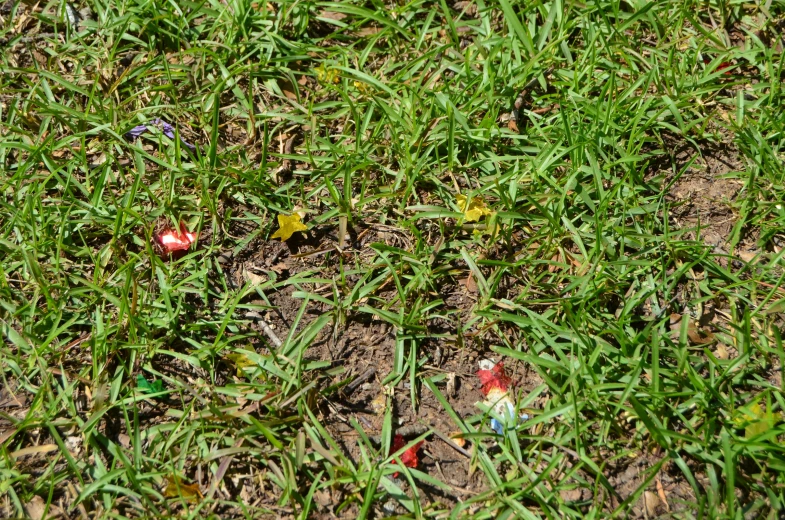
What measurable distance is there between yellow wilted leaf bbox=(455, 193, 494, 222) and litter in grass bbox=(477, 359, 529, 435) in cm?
55

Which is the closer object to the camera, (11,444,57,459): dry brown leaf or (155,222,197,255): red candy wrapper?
(11,444,57,459): dry brown leaf

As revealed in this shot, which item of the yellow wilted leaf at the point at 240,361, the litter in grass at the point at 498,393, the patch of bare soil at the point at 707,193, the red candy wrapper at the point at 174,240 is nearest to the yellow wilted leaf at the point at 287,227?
the red candy wrapper at the point at 174,240

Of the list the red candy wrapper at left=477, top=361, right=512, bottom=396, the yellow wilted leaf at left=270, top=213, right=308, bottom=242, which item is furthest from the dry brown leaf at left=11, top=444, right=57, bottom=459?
the red candy wrapper at left=477, top=361, right=512, bottom=396

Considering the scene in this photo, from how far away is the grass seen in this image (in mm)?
2246

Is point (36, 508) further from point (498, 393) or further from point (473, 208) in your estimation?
point (473, 208)

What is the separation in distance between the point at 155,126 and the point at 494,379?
1.70 m

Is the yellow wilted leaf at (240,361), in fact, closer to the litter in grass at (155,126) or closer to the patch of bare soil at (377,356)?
the patch of bare soil at (377,356)

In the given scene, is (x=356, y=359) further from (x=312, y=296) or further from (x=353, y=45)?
(x=353, y=45)

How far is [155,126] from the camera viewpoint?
112 inches

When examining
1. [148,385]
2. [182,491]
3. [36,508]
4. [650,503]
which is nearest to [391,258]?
[148,385]

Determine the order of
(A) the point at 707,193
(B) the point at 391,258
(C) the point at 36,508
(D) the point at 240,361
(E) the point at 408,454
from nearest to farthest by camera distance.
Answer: (C) the point at 36,508 < (E) the point at 408,454 < (D) the point at 240,361 < (B) the point at 391,258 < (A) the point at 707,193

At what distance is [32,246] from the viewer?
8.40 feet

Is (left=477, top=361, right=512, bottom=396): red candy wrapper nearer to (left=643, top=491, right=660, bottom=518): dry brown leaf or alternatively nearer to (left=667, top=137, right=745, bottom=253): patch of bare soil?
(left=643, top=491, right=660, bottom=518): dry brown leaf

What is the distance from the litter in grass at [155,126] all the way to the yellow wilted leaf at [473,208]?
1124 mm
